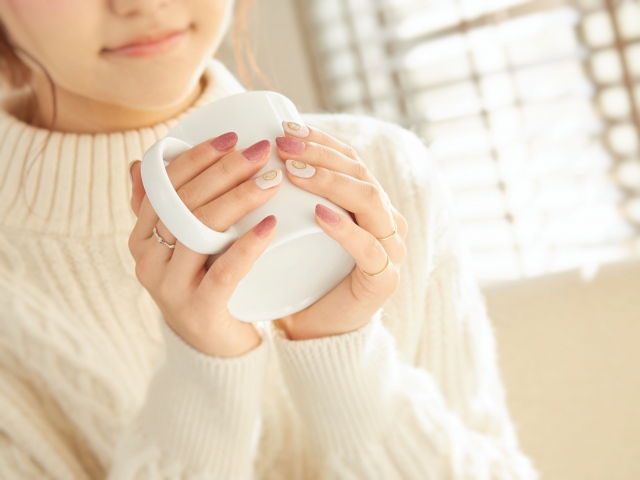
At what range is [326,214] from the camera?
1.34 feet

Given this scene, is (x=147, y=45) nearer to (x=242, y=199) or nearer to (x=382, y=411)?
(x=242, y=199)

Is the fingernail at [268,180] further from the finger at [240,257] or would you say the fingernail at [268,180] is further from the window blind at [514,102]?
the window blind at [514,102]

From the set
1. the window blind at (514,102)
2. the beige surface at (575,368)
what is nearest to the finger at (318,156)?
the beige surface at (575,368)

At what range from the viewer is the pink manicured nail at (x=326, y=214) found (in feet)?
1.34

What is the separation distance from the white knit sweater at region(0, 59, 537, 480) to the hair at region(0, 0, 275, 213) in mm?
28

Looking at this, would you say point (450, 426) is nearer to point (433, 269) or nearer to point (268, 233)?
point (433, 269)

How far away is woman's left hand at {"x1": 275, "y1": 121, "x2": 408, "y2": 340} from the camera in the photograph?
1.37 feet

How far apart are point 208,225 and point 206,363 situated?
0.24m

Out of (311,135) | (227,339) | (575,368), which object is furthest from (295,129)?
(575,368)

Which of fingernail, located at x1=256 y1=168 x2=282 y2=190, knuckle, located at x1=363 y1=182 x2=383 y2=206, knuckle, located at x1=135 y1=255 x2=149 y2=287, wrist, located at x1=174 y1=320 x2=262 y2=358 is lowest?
wrist, located at x1=174 y1=320 x2=262 y2=358

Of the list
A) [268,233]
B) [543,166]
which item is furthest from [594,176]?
[268,233]

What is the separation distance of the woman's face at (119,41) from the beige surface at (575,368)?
0.70 metres

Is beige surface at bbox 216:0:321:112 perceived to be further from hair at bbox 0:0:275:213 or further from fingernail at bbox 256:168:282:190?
fingernail at bbox 256:168:282:190

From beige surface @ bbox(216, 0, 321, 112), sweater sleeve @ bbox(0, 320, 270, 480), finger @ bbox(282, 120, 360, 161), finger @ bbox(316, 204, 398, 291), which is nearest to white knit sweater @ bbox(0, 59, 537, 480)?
sweater sleeve @ bbox(0, 320, 270, 480)
